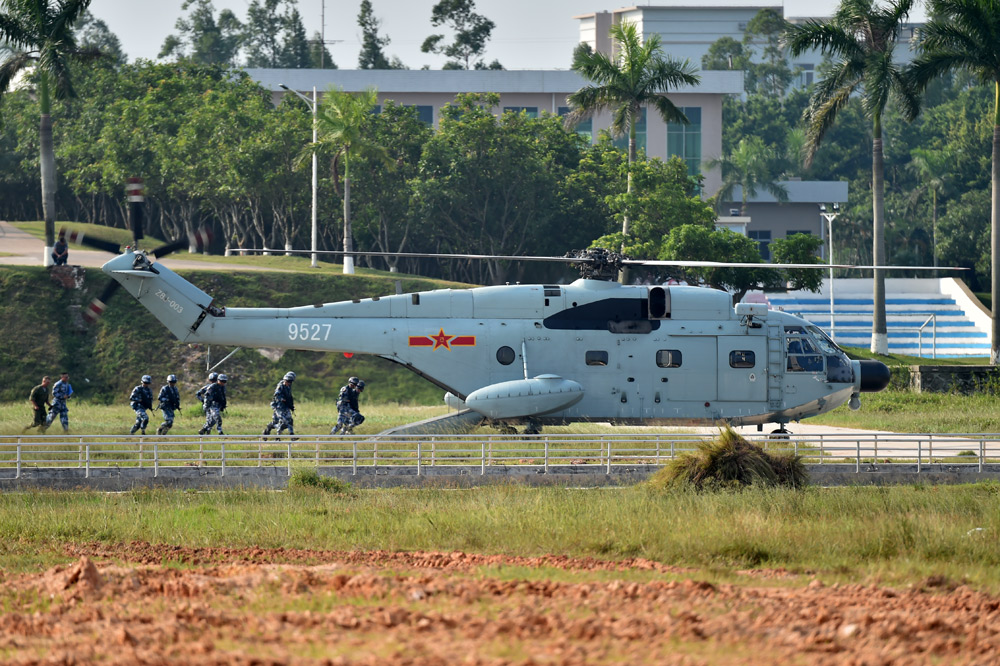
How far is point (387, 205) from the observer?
65.6m

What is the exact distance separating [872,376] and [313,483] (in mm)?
13506

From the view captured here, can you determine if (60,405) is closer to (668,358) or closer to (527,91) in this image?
(668,358)

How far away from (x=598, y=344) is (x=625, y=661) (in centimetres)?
1670

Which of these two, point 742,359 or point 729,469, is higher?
point 742,359

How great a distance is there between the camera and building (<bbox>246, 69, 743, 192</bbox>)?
88.6m

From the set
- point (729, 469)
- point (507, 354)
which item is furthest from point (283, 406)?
point (729, 469)

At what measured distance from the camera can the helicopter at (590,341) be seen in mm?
26234

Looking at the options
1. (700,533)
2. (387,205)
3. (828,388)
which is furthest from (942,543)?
(387,205)

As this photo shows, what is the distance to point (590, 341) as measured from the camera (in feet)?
86.4

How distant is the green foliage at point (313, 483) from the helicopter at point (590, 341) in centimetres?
512

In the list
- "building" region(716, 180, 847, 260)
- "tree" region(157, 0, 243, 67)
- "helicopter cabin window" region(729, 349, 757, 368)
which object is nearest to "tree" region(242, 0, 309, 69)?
"tree" region(157, 0, 243, 67)

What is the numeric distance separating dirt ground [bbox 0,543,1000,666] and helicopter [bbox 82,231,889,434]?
12.0 metres

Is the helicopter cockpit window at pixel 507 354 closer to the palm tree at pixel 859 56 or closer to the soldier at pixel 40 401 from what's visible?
the soldier at pixel 40 401

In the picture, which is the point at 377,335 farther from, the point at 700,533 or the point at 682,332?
the point at 700,533
